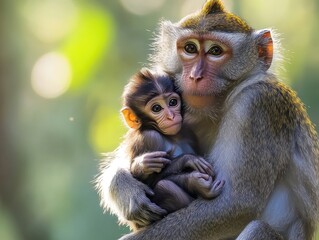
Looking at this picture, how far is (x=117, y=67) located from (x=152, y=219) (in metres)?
9.66

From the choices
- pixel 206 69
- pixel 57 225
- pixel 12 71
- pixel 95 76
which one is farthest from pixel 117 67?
pixel 206 69

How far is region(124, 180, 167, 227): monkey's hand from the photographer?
739cm

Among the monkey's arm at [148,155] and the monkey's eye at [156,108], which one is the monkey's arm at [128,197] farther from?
the monkey's eye at [156,108]

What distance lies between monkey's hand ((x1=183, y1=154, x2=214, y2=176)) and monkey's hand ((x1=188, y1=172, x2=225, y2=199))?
0.06m

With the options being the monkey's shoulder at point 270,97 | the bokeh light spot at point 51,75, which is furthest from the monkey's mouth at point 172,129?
the bokeh light spot at point 51,75

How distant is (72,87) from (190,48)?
21.7 ft

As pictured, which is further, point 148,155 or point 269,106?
point 269,106

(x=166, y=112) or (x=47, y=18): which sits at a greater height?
(x=47, y=18)

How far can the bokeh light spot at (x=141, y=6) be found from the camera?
18.4m

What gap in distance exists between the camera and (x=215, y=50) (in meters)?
7.61

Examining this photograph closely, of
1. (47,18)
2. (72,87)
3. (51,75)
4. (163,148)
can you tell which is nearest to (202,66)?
(163,148)

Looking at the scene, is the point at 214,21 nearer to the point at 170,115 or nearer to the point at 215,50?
the point at 215,50

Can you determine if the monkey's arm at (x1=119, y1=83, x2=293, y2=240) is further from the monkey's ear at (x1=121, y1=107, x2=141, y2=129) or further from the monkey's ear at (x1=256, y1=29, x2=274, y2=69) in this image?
the monkey's ear at (x1=121, y1=107, x2=141, y2=129)

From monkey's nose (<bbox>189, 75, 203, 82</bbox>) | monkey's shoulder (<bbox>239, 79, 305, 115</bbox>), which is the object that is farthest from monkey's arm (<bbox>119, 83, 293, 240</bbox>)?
monkey's nose (<bbox>189, 75, 203, 82</bbox>)
